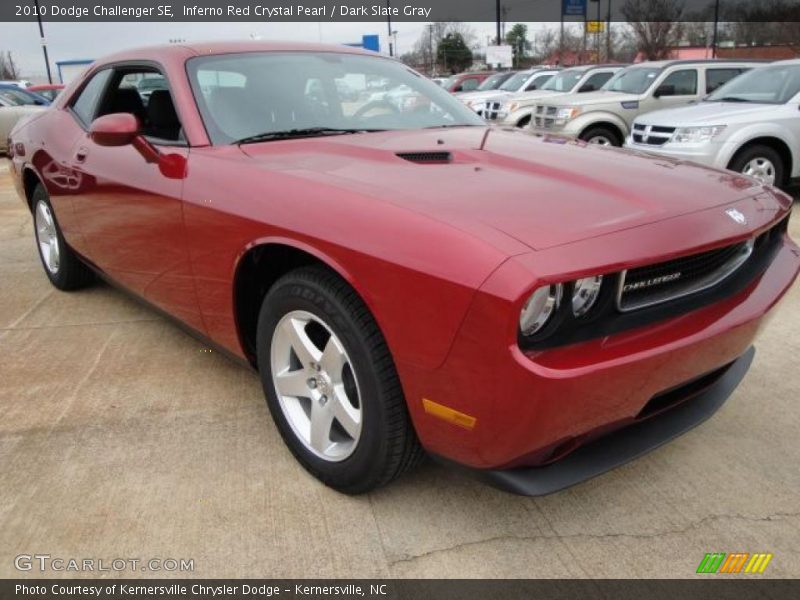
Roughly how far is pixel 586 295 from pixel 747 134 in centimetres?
621

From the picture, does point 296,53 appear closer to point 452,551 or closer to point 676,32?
point 452,551

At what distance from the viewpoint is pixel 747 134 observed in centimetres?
700

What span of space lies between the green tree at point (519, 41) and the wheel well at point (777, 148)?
1893 inches

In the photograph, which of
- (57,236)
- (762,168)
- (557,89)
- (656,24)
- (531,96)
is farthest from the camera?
(656,24)

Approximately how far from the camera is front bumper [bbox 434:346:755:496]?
6.17ft

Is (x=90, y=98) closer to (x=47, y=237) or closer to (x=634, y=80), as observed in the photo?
(x=47, y=237)

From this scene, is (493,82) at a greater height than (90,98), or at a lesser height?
lesser

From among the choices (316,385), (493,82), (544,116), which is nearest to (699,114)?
(544,116)

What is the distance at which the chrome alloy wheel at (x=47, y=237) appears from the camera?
14.5 feet
